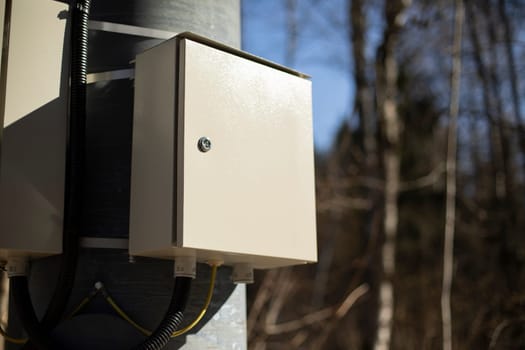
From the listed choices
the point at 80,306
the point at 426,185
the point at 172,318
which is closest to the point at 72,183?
the point at 80,306

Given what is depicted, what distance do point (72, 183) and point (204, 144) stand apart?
34 cm

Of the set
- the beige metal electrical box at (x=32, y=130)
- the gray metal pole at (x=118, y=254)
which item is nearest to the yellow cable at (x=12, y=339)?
the gray metal pole at (x=118, y=254)

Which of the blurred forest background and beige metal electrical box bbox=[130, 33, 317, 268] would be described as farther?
the blurred forest background

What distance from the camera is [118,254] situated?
1.70 meters

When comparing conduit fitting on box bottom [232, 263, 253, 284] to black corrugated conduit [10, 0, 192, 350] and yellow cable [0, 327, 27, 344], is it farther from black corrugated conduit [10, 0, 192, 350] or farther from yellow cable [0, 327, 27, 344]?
yellow cable [0, 327, 27, 344]

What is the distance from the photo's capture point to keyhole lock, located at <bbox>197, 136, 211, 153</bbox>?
5.16 ft

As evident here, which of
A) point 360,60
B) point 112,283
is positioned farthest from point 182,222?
point 360,60

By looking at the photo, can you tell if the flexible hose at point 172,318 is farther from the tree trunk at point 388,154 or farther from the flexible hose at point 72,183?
the tree trunk at point 388,154

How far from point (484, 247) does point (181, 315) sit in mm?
8001

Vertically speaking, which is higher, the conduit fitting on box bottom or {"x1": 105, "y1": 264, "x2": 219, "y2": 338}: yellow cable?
the conduit fitting on box bottom

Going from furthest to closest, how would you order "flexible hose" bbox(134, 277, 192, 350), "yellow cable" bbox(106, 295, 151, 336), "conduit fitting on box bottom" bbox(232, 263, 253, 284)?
"conduit fitting on box bottom" bbox(232, 263, 253, 284), "yellow cable" bbox(106, 295, 151, 336), "flexible hose" bbox(134, 277, 192, 350)

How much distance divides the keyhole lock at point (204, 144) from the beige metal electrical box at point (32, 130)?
346 millimetres

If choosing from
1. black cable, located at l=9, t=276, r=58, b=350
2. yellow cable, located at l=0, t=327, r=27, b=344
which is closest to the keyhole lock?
black cable, located at l=9, t=276, r=58, b=350

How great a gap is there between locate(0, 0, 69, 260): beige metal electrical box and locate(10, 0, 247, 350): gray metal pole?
4.0 inches
